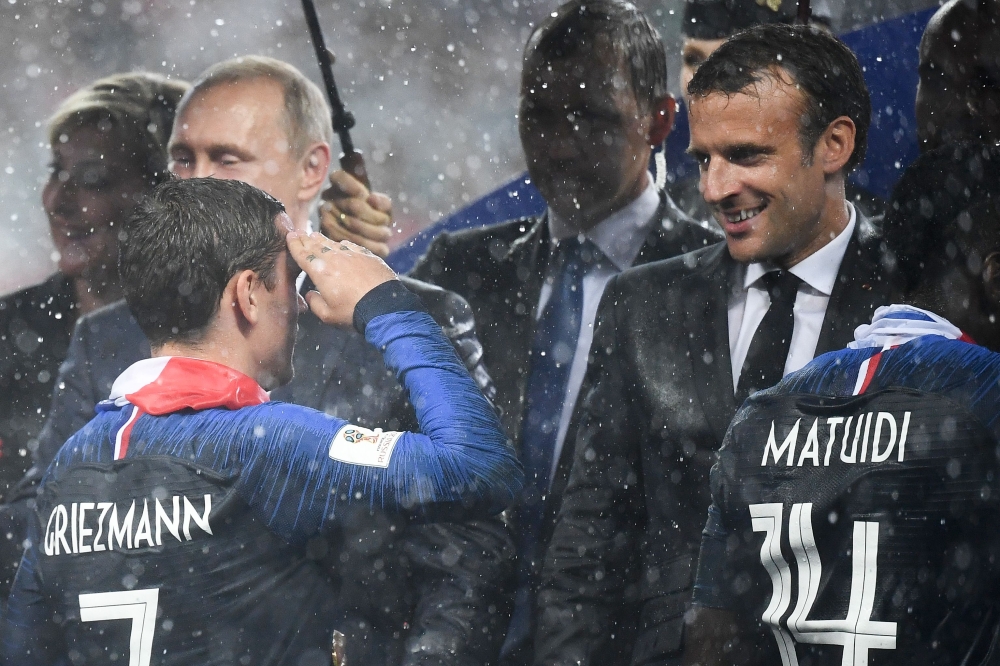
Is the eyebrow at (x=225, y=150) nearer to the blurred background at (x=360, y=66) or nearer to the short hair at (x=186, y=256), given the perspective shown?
the blurred background at (x=360, y=66)

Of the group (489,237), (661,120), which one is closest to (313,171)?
(489,237)

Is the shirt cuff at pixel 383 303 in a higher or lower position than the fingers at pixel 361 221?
lower

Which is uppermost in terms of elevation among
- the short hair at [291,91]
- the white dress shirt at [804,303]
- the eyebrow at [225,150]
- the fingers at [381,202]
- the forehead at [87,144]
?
the short hair at [291,91]

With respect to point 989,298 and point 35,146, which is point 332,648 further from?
point 35,146

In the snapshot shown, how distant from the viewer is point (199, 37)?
247 centimetres

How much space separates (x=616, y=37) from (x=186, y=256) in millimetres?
946

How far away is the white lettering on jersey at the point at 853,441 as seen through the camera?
5.15 ft

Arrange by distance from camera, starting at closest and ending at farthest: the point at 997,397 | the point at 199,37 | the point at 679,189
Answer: the point at 997,397 < the point at 679,189 < the point at 199,37

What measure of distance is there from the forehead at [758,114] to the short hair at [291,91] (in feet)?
2.70

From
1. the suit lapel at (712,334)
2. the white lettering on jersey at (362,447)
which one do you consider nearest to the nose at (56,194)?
the white lettering on jersey at (362,447)

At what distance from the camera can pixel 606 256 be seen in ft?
7.29

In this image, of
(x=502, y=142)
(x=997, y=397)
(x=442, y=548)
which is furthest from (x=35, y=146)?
(x=997, y=397)

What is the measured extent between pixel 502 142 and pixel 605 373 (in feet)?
1.79

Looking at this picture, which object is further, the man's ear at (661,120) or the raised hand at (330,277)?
the man's ear at (661,120)
